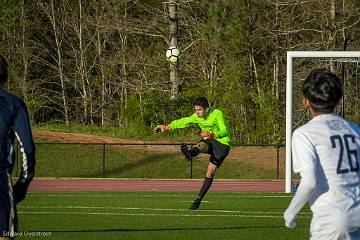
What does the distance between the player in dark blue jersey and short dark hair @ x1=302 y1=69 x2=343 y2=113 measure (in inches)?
76.9

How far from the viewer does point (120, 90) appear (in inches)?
1874

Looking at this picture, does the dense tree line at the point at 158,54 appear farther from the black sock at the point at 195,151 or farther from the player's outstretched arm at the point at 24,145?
the player's outstretched arm at the point at 24,145

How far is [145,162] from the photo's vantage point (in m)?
35.0

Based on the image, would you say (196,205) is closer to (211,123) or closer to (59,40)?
(211,123)

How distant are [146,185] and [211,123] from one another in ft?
35.4

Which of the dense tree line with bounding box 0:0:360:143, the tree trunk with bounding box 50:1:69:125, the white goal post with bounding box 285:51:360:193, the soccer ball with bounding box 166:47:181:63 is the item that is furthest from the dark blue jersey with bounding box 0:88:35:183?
the tree trunk with bounding box 50:1:69:125

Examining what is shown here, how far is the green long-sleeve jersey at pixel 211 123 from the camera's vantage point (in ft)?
58.6

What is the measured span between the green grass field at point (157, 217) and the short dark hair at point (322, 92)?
7.47 metres

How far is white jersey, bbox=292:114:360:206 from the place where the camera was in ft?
21.6

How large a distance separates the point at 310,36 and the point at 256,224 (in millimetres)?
25473

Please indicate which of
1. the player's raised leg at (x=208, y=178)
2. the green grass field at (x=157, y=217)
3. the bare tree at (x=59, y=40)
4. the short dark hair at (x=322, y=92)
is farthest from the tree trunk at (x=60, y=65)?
the short dark hair at (x=322, y=92)

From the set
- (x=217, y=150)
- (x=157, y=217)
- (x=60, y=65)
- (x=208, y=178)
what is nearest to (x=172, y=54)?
(x=208, y=178)

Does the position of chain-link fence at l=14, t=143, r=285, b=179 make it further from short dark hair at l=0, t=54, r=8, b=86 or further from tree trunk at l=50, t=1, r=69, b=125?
short dark hair at l=0, t=54, r=8, b=86

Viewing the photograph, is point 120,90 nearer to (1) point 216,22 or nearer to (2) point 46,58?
(2) point 46,58
